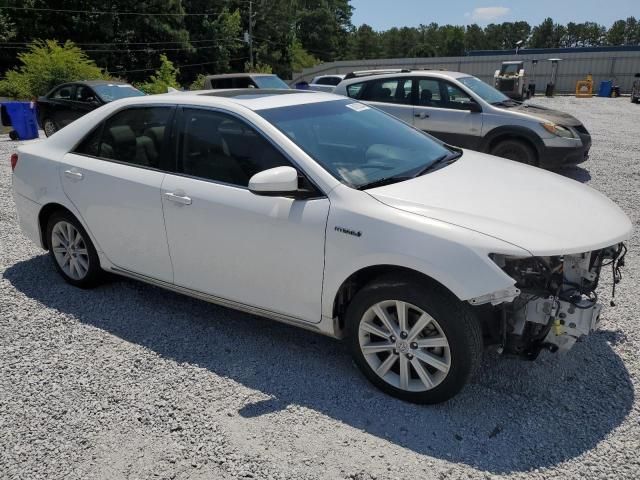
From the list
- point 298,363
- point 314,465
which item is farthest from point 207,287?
point 314,465

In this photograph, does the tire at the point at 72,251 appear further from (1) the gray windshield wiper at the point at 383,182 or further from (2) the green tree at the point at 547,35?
(2) the green tree at the point at 547,35

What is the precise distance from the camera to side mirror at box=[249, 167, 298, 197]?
296 centimetres

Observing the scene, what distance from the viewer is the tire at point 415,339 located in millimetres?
2717

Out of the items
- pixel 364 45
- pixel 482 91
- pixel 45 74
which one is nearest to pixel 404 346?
pixel 482 91

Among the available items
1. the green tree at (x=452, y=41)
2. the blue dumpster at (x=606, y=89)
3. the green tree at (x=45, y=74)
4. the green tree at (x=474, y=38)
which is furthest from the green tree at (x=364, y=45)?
the green tree at (x=45, y=74)

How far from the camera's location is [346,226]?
2.91m

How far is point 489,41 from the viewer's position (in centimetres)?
12875

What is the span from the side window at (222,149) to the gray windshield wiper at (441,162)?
916 mm

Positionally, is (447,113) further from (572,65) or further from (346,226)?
(572,65)

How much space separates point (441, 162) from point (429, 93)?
5.78m

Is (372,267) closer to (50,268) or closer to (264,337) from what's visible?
(264,337)

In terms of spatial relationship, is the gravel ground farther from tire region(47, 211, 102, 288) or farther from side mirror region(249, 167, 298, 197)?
side mirror region(249, 167, 298, 197)

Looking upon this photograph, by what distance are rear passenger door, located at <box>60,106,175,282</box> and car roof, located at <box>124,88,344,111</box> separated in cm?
11

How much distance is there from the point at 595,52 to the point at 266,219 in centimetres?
3637
